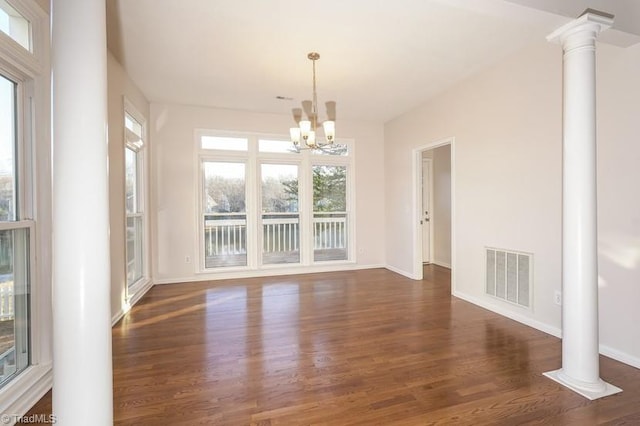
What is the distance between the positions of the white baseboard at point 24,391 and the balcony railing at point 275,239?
9.92 feet

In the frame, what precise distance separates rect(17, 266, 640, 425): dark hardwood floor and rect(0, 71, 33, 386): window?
0.37 m

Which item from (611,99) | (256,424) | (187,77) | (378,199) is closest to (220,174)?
(187,77)

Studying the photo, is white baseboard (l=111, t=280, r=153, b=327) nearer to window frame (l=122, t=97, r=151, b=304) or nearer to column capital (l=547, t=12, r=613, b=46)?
window frame (l=122, t=97, r=151, b=304)

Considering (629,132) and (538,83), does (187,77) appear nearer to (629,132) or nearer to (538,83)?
(538,83)

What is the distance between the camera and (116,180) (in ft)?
10.8

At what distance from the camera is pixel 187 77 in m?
3.69

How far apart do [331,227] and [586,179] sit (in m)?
3.97

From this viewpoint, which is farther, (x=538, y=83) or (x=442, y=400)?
(x=538, y=83)

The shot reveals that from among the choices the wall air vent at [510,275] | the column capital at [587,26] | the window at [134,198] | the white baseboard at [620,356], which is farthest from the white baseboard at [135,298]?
the column capital at [587,26]

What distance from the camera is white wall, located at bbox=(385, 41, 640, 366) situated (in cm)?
235

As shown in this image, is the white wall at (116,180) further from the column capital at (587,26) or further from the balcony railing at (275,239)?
the column capital at (587,26)

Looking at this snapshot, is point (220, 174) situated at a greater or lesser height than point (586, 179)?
greater

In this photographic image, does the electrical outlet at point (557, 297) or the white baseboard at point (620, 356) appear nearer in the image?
the white baseboard at point (620, 356)

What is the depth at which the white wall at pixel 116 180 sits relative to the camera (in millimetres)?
3164
